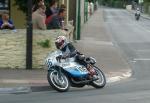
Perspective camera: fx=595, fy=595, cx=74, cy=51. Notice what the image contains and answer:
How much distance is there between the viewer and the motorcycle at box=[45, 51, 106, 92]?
517 inches

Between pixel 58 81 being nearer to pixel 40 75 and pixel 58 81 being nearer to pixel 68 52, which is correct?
pixel 68 52

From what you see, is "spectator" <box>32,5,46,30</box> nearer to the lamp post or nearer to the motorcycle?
the lamp post

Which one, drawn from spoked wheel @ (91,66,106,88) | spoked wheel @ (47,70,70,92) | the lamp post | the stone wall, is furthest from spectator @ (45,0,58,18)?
spoked wheel @ (47,70,70,92)

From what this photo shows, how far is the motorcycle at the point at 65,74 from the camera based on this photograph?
1312 cm

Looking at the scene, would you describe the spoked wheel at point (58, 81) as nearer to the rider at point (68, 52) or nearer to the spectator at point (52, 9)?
the rider at point (68, 52)

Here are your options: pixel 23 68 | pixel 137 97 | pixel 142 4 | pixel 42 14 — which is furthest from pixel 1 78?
pixel 142 4

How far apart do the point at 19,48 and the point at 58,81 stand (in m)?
3.86

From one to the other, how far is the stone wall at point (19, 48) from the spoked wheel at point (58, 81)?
Result: 3.45m

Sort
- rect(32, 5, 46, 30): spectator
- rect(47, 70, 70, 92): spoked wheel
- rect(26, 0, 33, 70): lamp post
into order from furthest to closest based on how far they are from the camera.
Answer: rect(32, 5, 46, 30): spectator → rect(26, 0, 33, 70): lamp post → rect(47, 70, 70, 92): spoked wheel

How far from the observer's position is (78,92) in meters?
13.1

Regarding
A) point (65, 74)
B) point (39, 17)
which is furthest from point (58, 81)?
point (39, 17)

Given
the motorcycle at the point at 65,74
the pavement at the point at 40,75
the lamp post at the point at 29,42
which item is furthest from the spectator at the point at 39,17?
the motorcycle at the point at 65,74

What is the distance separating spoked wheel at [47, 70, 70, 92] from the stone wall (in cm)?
345

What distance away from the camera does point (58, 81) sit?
1317 cm
